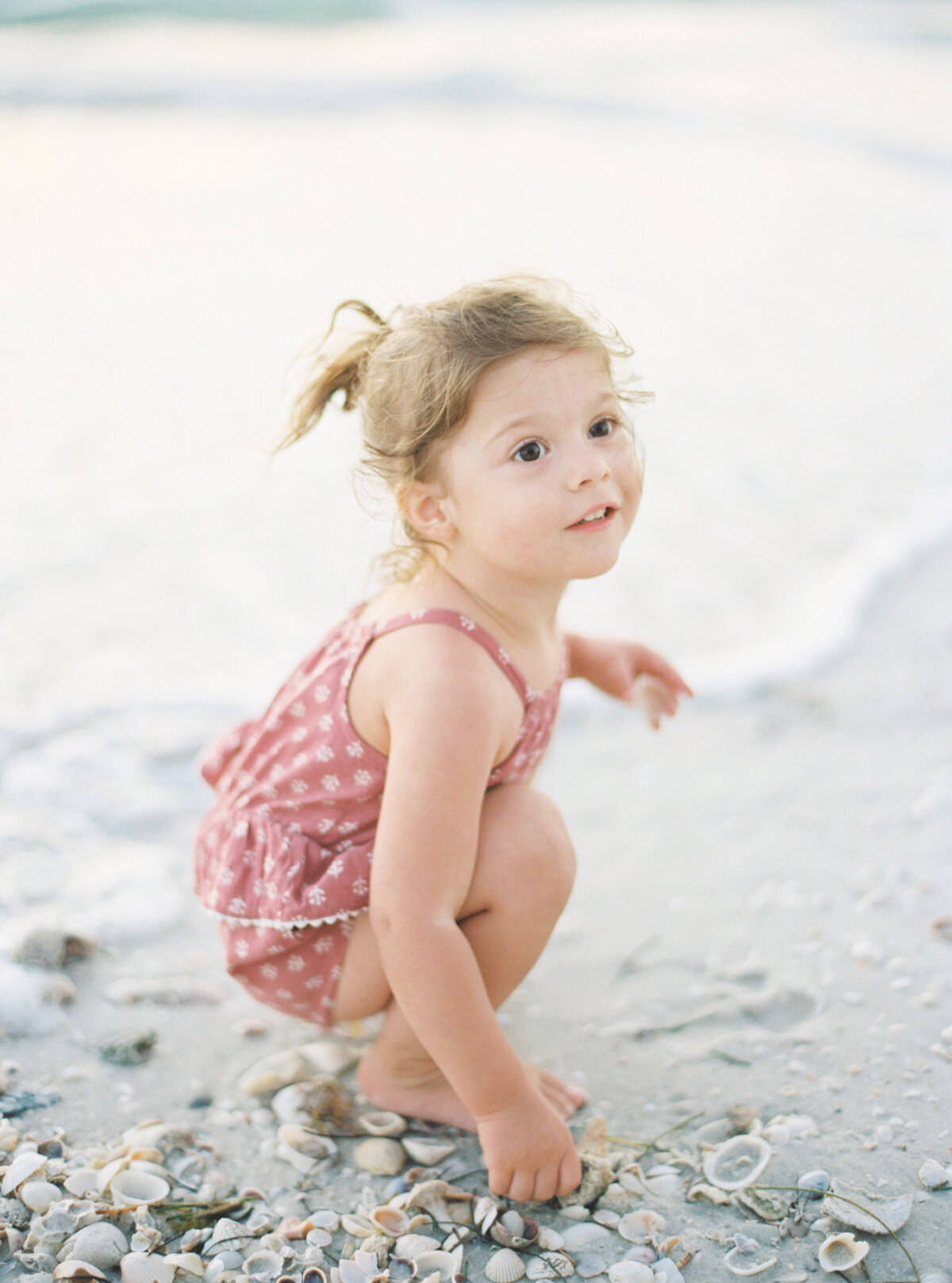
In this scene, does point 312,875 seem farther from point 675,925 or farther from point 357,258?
point 357,258

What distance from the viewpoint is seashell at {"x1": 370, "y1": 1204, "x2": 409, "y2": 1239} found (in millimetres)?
1679

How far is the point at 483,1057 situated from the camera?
168 cm

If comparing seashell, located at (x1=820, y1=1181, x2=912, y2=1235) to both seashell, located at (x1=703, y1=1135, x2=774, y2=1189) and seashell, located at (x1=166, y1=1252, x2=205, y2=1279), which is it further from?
seashell, located at (x1=166, y1=1252, x2=205, y2=1279)

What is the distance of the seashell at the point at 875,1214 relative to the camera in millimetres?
1603

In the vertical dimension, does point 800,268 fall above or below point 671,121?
below

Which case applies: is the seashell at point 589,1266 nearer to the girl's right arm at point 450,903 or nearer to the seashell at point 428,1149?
the girl's right arm at point 450,903

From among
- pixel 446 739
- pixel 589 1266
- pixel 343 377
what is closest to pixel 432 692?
pixel 446 739

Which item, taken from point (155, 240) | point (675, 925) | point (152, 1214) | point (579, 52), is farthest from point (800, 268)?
point (579, 52)

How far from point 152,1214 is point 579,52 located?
14.6m

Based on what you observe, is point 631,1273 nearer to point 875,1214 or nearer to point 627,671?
point 875,1214

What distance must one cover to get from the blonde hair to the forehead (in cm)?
1

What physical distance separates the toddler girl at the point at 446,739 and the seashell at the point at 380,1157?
3.1 inches

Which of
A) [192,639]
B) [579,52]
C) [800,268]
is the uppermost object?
[579,52]

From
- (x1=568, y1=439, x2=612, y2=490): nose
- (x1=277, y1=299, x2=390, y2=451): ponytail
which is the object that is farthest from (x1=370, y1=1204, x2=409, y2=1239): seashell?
(x1=277, y1=299, x2=390, y2=451): ponytail
